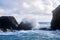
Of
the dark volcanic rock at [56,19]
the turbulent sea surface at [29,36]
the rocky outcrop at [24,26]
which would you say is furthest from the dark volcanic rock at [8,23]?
the dark volcanic rock at [56,19]

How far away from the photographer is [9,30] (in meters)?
50.2

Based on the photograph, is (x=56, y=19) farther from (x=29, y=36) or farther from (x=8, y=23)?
(x=29, y=36)

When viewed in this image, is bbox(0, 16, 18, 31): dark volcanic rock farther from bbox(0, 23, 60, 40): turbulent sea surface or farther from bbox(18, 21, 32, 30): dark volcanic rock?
bbox(0, 23, 60, 40): turbulent sea surface

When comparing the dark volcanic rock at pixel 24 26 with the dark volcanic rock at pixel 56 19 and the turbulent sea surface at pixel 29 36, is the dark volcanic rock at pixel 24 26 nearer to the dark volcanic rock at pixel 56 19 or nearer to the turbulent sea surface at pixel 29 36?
the dark volcanic rock at pixel 56 19

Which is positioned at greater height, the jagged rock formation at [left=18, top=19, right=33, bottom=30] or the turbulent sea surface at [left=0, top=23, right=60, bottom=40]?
the jagged rock formation at [left=18, top=19, right=33, bottom=30]

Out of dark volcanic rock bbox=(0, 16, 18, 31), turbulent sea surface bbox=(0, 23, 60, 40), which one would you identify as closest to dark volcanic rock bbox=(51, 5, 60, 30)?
dark volcanic rock bbox=(0, 16, 18, 31)

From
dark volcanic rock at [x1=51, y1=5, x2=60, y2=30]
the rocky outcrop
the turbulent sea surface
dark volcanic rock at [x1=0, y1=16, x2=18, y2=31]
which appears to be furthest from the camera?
dark volcanic rock at [x1=51, y1=5, x2=60, y2=30]

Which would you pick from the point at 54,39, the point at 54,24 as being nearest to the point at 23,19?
the point at 54,24

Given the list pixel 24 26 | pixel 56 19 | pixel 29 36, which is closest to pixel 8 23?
pixel 24 26

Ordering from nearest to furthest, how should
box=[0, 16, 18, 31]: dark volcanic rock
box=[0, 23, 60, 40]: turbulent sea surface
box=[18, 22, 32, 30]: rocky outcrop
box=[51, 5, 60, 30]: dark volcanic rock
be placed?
box=[0, 23, 60, 40]: turbulent sea surface → box=[0, 16, 18, 31]: dark volcanic rock → box=[18, 22, 32, 30]: rocky outcrop → box=[51, 5, 60, 30]: dark volcanic rock

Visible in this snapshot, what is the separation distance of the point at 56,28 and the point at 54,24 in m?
1.42

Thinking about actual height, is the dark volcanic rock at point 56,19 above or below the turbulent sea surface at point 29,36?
above

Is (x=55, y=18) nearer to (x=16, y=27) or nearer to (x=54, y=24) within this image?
(x=54, y=24)

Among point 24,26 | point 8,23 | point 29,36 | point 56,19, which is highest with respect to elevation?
point 56,19
